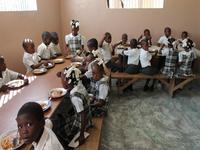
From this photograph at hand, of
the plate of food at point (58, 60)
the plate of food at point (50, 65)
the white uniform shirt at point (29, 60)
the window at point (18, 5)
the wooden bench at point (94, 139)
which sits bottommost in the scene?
the wooden bench at point (94, 139)

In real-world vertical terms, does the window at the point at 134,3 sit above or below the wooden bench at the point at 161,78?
above

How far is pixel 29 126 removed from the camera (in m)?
1.45

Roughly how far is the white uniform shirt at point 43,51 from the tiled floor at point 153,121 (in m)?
1.39

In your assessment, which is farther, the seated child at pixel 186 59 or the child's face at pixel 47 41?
the seated child at pixel 186 59

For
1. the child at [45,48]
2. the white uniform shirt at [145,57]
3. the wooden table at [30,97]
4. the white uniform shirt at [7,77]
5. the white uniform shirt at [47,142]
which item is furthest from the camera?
the white uniform shirt at [145,57]

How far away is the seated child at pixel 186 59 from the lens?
4137mm

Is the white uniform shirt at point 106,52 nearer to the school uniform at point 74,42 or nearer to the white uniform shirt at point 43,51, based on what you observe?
the school uniform at point 74,42

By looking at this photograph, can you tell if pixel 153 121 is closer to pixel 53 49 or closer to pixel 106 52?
pixel 106 52

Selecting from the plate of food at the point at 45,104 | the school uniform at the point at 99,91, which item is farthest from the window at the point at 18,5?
the plate of food at the point at 45,104

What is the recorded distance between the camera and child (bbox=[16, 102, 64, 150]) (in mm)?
1440

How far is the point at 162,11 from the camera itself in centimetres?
526

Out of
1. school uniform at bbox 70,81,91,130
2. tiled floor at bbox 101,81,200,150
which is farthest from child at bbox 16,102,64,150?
tiled floor at bbox 101,81,200,150

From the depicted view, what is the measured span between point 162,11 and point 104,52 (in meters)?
1.89

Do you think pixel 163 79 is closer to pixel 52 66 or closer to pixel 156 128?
pixel 156 128
